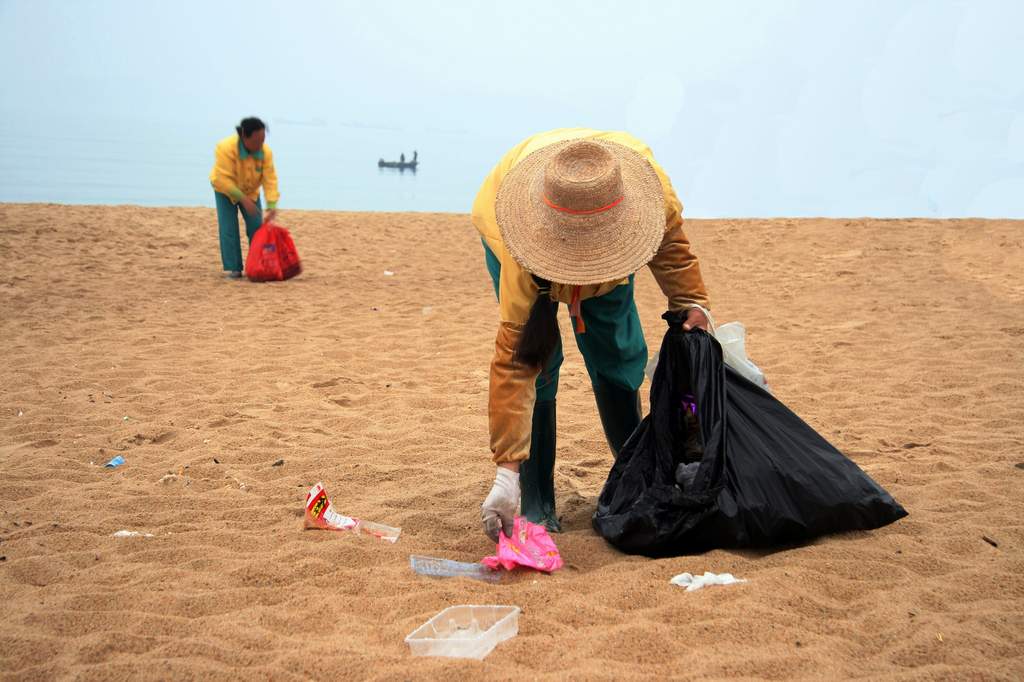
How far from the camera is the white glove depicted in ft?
8.24

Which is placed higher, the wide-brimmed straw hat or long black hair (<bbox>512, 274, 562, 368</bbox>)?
the wide-brimmed straw hat

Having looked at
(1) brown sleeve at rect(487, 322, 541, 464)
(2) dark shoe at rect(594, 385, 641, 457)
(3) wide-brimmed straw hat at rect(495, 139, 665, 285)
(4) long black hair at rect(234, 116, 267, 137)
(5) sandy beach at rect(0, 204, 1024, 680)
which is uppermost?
(4) long black hair at rect(234, 116, 267, 137)

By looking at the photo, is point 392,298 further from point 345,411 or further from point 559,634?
point 559,634

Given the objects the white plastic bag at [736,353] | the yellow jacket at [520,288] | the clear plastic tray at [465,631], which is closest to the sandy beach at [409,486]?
the clear plastic tray at [465,631]

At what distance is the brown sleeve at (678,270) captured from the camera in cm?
269

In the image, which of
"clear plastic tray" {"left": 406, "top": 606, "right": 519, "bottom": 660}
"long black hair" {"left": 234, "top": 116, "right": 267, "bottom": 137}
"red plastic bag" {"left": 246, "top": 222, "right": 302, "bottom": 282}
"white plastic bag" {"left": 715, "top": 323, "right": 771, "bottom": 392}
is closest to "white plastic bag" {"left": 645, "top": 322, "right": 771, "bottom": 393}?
"white plastic bag" {"left": 715, "top": 323, "right": 771, "bottom": 392}

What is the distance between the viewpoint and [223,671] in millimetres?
2045

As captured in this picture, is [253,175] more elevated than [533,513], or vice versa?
[253,175]

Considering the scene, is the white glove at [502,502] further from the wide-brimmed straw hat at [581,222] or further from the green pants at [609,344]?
the wide-brimmed straw hat at [581,222]

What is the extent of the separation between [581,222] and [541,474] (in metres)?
0.97

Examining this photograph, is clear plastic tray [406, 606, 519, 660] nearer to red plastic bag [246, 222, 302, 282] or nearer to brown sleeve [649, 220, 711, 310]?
brown sleeve [649, 220, 711, 310]

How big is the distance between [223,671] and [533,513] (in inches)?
47.3

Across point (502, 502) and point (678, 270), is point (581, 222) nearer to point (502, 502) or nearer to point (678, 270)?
point (678, 270)

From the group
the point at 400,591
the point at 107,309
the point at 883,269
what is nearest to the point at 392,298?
the point at 107,309
